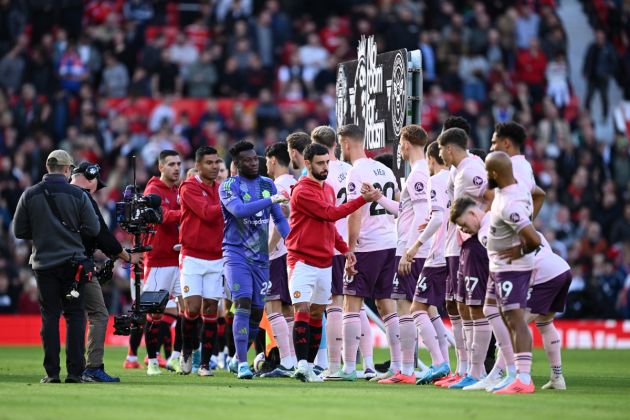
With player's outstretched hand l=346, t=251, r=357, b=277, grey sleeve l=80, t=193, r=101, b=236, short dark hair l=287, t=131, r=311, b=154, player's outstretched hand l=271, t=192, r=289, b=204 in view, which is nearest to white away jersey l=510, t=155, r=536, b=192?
player's outstretched hand l=346, t=251, r=357, b=277

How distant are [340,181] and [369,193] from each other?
188cm

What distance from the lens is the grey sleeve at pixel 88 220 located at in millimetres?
14391

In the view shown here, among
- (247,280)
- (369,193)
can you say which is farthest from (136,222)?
(369,193)

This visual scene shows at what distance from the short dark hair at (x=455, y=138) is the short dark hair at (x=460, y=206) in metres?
0.66

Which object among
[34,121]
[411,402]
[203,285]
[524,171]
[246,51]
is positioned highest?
[246,51]

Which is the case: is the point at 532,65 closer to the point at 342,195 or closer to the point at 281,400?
the point at 342,195

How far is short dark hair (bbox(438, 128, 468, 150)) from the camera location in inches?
542

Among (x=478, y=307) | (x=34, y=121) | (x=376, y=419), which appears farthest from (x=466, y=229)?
(x=34, y=121)

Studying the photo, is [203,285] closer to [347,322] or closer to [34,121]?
[347,322]

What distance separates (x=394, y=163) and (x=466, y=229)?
141 inches

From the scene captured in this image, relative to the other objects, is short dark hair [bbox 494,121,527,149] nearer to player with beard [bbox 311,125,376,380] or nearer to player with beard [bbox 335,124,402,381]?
player with beard [bbox 335,124,402,381]

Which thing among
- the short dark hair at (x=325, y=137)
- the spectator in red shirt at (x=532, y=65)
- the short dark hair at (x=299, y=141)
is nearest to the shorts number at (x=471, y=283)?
the short dark hair at (x=325, y=137)

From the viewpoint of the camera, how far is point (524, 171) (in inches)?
531

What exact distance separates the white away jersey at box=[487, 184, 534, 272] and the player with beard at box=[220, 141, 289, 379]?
296cm
